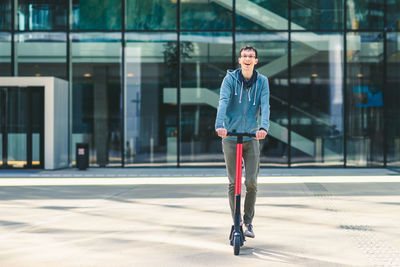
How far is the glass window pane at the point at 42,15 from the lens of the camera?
57.1 feet

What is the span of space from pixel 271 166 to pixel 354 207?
8.65m

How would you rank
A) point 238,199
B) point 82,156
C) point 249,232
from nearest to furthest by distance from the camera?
point 238,199 < point 249,232 < point 82,156

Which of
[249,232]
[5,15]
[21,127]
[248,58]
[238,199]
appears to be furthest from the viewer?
[5,15]

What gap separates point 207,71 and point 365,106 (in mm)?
4916

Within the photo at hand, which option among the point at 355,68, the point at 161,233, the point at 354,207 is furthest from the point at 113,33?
the point at 161,233

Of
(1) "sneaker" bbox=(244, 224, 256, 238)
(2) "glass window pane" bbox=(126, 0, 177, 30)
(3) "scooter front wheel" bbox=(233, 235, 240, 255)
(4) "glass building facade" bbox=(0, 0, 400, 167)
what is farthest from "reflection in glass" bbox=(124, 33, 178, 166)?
(3) "scooter front wheel" bbox=(233, 235, 240, 255)

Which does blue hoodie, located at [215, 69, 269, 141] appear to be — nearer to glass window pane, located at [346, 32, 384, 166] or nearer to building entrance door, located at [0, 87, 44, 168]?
building entrance door, located at [0, 87, 44, 168]

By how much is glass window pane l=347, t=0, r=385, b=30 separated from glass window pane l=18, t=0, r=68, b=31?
28.7 ft

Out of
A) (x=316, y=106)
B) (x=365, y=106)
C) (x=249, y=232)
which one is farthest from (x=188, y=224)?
(x=365, y=106)

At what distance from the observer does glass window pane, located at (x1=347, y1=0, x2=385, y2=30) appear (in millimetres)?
17438

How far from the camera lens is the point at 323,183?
1278 centimetres

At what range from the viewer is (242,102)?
221 inches

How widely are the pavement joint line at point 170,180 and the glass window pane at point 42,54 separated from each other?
4498 mm

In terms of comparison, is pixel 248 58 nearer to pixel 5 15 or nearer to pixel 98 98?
pixel 98 98
